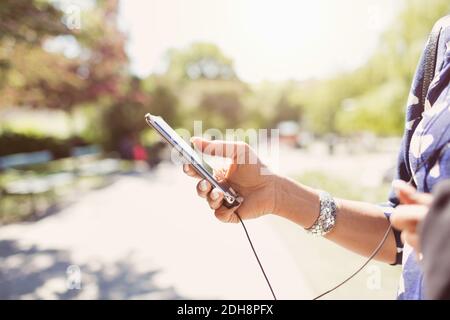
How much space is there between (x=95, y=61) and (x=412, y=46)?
1395 centimetres

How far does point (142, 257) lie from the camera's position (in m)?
6.15

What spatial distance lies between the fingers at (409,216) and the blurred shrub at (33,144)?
71.3ft

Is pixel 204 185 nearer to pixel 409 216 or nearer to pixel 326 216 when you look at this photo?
pixel 326 216

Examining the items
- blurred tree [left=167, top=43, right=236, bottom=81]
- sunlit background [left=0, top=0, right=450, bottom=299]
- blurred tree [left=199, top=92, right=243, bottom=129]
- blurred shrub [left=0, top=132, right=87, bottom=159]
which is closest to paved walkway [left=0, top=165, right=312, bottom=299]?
sunlit background [left=0, top=0, right=450, bottom=299]

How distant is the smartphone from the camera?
156cm

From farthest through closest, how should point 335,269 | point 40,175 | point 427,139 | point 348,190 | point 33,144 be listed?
1. point 33,144
2. point 40,175
3. point 348,190
4. point 335,269
5. point 427,139

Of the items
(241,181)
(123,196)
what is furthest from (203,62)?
(241,181)

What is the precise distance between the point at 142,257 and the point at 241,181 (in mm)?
4821

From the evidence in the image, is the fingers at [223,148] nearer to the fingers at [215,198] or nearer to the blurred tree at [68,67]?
the fingers at [215,198]

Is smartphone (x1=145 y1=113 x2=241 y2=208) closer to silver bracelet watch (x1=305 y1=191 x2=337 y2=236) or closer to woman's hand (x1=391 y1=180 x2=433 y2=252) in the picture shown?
silver bracelet watch (x1=305 y1=191 x2=337 y2=236)

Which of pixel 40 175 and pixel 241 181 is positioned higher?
pixel 241 181
